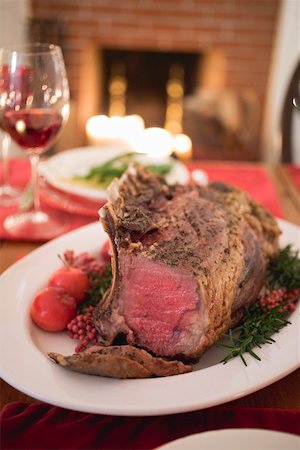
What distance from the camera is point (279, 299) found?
1133 mm

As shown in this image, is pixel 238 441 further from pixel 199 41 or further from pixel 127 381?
pixel 199 41

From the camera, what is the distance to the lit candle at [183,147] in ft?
12.9

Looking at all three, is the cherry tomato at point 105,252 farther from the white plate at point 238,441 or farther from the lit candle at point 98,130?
the lit candle at point 98,130

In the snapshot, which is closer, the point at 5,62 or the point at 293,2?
the point at 5,62

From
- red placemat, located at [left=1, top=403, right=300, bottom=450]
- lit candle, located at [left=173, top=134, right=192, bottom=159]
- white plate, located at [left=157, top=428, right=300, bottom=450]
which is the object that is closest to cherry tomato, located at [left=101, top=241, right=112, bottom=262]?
red placemat, located at [left=1, top=403, right=300, bottom=450]

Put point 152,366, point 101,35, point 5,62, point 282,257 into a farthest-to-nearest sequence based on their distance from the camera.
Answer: point 101,35 < point 5,62 < point 282,257 < point 152,366

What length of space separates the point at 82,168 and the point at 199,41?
2668 millimetres

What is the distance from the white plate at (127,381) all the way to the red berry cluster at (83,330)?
0.07ft

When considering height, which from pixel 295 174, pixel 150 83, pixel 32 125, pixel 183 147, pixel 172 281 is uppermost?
pixel 32 125

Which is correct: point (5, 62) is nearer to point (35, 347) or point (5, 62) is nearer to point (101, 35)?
point (35, 347)

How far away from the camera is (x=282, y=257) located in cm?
128

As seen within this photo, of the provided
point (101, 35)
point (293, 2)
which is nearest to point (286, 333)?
point (293, 2)

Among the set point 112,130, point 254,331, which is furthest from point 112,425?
point 112,130

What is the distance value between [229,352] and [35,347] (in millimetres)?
340
